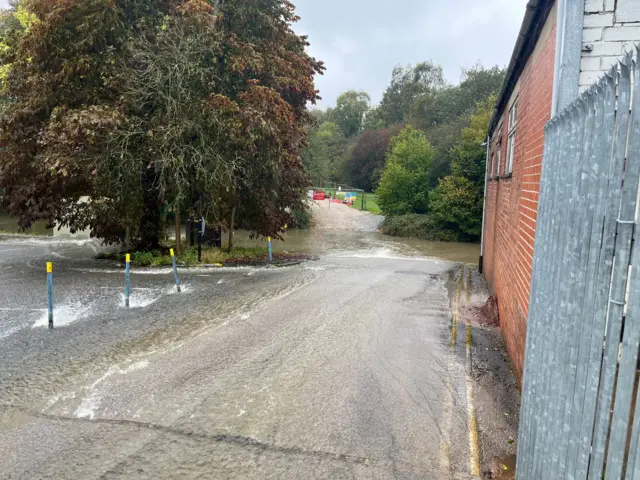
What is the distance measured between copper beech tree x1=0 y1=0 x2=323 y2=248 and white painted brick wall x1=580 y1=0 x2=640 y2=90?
31.1 feet

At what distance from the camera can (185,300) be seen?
9742 millimetres

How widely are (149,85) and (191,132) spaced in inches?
63.4

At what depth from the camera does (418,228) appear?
32.8 m

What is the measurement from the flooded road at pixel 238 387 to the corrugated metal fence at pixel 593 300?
6.27 feet

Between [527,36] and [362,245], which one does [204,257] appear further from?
[362,245]

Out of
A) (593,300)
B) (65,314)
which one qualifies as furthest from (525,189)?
(65,314)

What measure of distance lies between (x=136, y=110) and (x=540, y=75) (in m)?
11.0

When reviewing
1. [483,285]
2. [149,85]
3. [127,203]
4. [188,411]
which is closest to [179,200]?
[127,203]

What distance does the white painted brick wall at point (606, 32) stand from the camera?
4.51 meters

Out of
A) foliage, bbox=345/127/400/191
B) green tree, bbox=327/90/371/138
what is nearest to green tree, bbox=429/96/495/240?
foliage, bbox=345/127/400/191

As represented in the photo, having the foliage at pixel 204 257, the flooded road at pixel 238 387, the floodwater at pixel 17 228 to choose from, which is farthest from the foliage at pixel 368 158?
the flooded road at pixel 238 387

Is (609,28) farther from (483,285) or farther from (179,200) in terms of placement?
(179,200)

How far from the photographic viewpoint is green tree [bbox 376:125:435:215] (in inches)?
1416

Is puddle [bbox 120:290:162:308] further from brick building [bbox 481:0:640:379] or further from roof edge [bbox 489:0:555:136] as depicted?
roof edge [bbox 489:0:555:136]
